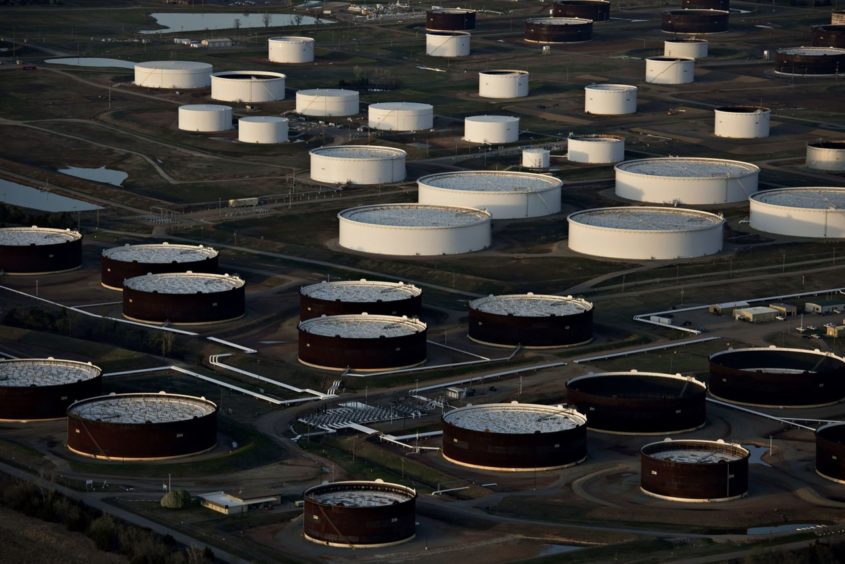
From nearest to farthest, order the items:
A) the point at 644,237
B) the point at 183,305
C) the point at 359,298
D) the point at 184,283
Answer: the point at 359,298
the point at 183,305
the point at 184,283
the point at 644,237

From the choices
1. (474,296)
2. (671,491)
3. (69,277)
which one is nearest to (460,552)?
(671,491)

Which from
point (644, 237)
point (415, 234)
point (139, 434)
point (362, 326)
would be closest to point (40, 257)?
point (415, 234)

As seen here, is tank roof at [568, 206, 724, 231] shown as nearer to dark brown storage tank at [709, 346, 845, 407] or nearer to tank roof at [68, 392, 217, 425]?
dark brown storage tank at [709, 346, 845, 407]

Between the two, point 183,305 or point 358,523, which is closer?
point 358,523

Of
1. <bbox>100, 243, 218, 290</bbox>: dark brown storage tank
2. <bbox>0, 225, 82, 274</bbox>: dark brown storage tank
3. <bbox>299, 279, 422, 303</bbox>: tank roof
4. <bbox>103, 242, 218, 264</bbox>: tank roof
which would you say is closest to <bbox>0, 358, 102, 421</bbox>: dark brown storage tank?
<bbox>299, 279, 422, 303</bbox>: tank roof

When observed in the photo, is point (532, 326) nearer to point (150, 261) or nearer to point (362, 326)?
point (362, 326)

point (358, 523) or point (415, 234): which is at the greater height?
point (358, 523)

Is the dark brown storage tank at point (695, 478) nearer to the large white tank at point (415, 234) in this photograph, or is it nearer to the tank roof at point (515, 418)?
the tank roof at point (515, 418)

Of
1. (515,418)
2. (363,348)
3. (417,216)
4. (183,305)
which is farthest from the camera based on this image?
(417,216)
